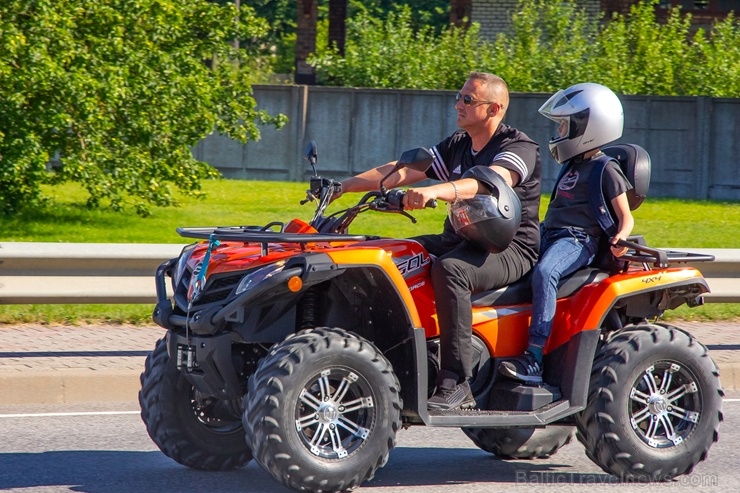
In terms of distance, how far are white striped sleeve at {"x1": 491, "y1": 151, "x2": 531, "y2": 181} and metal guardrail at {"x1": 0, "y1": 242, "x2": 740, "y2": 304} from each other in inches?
124

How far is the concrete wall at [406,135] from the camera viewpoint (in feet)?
69.6

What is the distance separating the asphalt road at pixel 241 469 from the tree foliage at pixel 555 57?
16348mm

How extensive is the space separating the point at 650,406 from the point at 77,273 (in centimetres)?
434

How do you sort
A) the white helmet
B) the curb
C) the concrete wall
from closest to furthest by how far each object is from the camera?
the white helmet < the curb < the concrete wall

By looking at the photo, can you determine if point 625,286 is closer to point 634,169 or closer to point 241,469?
point 634,169

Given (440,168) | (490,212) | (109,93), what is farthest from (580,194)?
(109,93)

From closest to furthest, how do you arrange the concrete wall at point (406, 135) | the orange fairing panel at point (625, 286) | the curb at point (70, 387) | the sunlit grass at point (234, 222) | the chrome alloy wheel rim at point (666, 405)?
1. the orange fairing panel at point (625, 286)
2. the chrome alloy wheel rim at point (666, 405)
3. the curb at point (70, 387)
4. the sunlit grass at point (234, 222)
5. the concrete wall at point (406, 135)

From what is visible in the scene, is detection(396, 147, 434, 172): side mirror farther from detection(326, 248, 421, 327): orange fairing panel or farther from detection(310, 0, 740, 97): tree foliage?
detection(310, 0, 740, 97): tree foliage

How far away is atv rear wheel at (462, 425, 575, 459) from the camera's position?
621 cm

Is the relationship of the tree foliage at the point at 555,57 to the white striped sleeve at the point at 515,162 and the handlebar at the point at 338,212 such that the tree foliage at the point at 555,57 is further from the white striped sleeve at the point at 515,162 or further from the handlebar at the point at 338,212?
the handlebar at the point at 338,212

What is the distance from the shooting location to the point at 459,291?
5336 millimetres

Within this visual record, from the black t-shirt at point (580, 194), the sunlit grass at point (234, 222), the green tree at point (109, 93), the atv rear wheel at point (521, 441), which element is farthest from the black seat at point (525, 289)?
the green tree at point (109, 93)

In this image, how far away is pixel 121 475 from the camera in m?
5.74

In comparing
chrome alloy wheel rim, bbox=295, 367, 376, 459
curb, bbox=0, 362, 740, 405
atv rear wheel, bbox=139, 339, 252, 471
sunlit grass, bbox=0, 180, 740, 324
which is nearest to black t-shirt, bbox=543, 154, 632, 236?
chrome alloy wheel rim, bbox=295, 367, 376, 459
